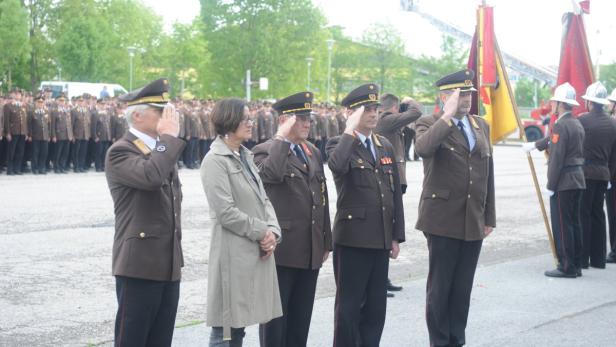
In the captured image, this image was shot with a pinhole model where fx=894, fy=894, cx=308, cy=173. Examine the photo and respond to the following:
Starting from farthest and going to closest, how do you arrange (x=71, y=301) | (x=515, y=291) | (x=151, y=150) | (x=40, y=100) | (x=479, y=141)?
(x=40, y=100) < (x=515, y=291) < (x=71, y=301) < (x=479, y=141) < (x=151, y=150)

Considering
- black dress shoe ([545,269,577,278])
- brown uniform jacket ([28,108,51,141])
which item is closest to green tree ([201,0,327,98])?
brown uniform jacket ([28,108,51,141])

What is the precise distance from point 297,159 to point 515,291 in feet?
13.4

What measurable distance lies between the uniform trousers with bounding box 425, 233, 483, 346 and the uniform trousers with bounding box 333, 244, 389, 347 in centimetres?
56

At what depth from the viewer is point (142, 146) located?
502 cm

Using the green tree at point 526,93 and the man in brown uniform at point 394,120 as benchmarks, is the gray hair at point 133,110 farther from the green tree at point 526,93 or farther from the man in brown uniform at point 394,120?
the green tree at point 526,93

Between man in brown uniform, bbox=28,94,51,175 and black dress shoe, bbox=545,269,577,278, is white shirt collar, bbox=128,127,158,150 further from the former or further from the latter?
man in brown uniform, bbox=28,94,51,175

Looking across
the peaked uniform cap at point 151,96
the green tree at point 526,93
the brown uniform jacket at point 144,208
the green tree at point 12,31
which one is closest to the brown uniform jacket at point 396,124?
the peaked uniform cap at point 151,96

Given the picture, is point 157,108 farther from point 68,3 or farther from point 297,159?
point 68,3

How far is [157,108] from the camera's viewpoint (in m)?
5.10

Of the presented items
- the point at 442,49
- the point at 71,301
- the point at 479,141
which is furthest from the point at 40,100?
the point at 442,49

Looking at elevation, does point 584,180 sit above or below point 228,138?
below

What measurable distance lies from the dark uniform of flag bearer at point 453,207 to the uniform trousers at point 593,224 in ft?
14.2

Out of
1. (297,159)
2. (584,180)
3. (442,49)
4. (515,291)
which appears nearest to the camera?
(297,159)

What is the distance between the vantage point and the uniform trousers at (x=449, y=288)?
6.68 meters
